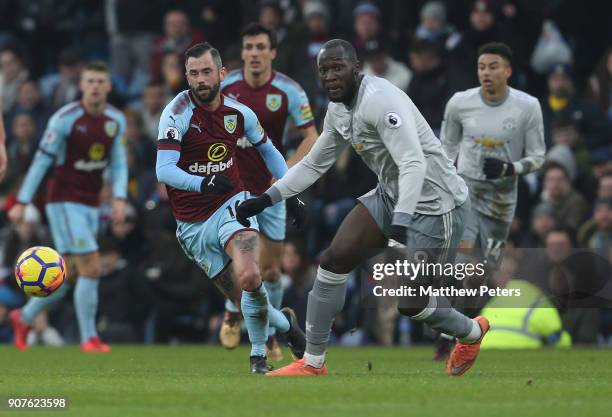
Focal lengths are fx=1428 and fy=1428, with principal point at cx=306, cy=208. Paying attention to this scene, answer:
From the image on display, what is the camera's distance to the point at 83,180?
16.0 meters

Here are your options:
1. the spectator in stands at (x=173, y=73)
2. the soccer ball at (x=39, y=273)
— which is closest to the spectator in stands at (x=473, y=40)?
the spectator in stands at (x=173, y=73)

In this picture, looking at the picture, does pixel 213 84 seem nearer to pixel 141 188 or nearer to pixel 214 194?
pixel 214 194

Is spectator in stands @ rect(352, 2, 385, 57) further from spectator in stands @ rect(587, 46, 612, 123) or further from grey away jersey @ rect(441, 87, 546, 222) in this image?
grey away jersey @ rect(441, 87, 546, 222)

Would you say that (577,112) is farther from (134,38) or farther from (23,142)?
(23,142)

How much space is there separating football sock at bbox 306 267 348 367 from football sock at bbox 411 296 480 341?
59cm

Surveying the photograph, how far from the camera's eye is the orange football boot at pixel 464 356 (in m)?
10.6

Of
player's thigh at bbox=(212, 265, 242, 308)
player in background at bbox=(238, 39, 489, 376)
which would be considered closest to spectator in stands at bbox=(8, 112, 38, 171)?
player's thigh at bbox=(212, 265, 242, 308)

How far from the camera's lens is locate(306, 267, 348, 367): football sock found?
10.3 metres

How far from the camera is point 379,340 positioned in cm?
1794

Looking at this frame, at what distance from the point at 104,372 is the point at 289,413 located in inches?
160

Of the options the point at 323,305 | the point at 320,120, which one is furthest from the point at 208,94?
the point at 320,120

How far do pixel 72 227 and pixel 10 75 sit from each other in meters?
7.00

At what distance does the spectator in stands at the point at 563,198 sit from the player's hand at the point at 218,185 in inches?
290

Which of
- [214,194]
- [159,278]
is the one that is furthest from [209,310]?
[214,194]
